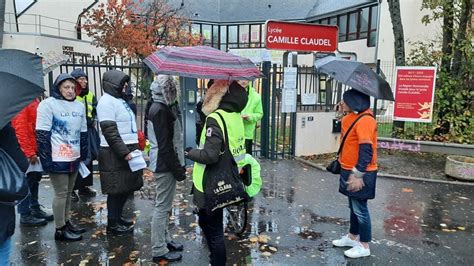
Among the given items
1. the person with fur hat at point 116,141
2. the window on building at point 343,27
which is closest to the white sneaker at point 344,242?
the person with fur hat at point 116,141

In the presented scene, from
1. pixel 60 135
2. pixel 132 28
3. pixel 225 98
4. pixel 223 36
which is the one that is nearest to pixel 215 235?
pixel 225 98

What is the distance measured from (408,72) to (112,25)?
1494cm

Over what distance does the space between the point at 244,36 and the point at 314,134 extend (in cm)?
2627

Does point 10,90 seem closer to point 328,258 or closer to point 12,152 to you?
point 12,152

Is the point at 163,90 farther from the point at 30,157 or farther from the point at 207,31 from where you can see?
the point at 207,31

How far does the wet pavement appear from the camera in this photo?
3.94m

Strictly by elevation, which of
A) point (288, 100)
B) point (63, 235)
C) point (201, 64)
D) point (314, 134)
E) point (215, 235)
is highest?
point (201, 64)

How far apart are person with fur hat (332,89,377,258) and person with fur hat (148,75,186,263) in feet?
5.45

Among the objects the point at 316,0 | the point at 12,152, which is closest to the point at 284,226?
the point at 12,152

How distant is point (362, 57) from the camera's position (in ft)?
74.2

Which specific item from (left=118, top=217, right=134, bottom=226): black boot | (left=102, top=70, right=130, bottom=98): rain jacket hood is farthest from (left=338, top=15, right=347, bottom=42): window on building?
(left=102, top=70, right=130, bottom=98): rain jacket hood

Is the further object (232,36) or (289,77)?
(232,36)

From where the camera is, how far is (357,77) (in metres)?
3.74

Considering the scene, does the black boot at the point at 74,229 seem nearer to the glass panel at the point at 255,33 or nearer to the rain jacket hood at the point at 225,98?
the rain jacket hood at the point at 225,98
